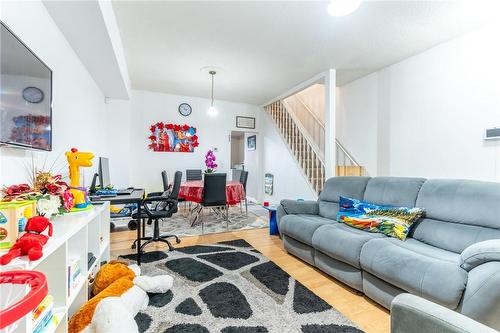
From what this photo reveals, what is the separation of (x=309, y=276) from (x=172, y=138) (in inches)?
174

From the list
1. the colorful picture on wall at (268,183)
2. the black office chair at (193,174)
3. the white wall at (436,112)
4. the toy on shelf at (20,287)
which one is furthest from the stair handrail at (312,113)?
the toy on shelf at (20,287)

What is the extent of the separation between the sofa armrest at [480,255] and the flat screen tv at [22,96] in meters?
2.60

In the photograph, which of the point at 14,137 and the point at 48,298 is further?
the point at 14,137

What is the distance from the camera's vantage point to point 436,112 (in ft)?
10.7

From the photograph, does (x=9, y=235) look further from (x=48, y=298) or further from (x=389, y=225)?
(x=389, y=225)

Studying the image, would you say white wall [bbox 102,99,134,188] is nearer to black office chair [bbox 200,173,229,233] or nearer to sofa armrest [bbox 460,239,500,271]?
black office chair [bbox 200,173,229,233]

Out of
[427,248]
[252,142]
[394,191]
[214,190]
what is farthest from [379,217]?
[252,142]

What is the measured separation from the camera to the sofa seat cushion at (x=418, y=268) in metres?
1.35

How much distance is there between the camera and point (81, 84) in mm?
2861

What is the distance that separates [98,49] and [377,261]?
3.28 meters

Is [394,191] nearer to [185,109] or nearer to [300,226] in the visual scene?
[300,226]

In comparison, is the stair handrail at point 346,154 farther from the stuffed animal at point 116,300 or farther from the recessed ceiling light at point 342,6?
the stuffed animal at point 116,300

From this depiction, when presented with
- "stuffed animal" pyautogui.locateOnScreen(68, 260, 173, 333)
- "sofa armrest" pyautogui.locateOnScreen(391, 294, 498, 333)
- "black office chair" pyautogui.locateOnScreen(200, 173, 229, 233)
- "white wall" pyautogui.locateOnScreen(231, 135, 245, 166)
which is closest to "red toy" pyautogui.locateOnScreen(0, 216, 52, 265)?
"stuffed animal" pyautogui.locateOnScreen(68, 260, 173, 333)

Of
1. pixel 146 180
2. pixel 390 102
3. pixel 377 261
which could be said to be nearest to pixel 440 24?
pixel 390 102
